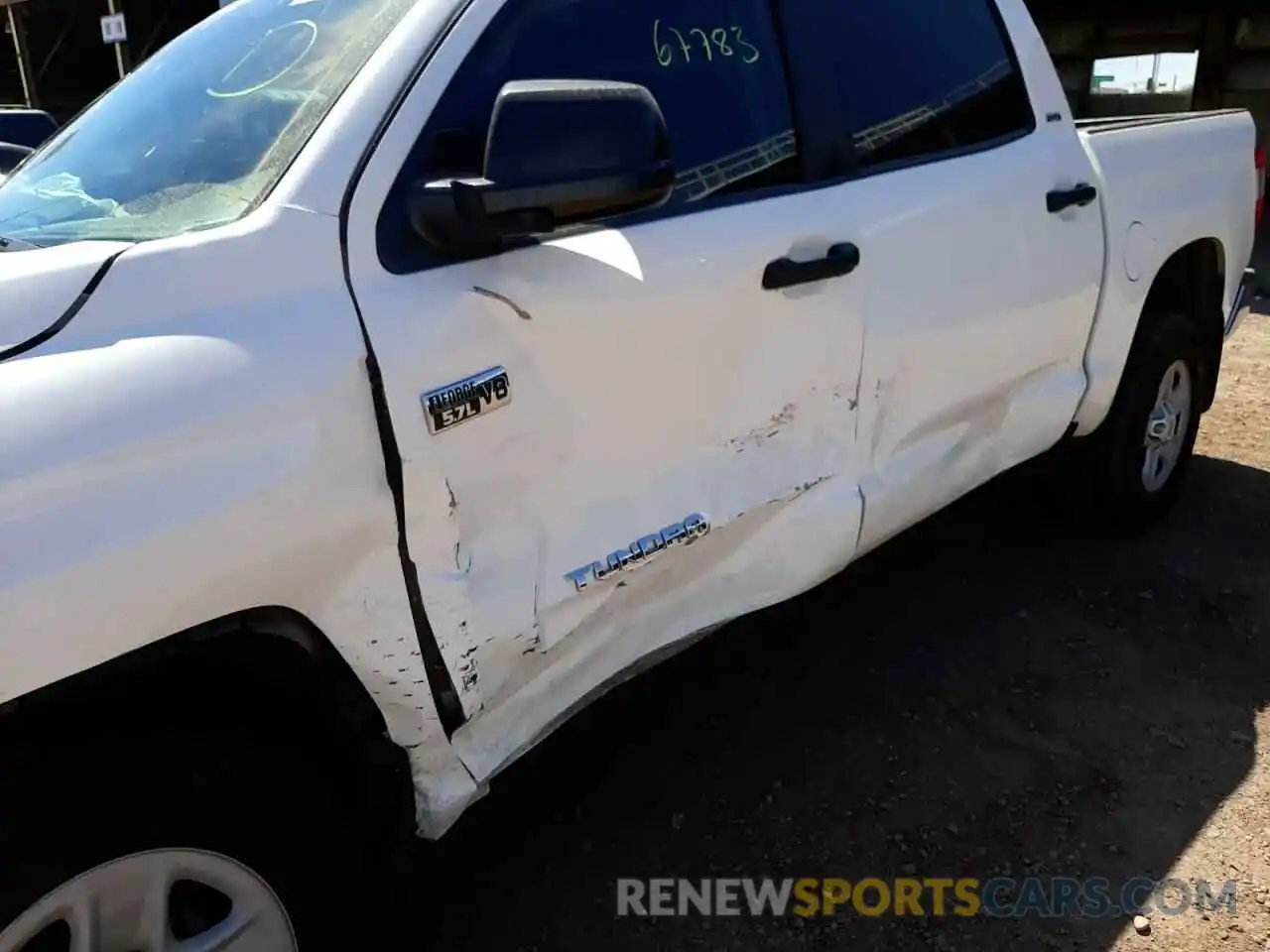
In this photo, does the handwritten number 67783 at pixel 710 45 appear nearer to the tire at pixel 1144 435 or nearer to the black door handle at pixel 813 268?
the black door handle at pixel 813 268

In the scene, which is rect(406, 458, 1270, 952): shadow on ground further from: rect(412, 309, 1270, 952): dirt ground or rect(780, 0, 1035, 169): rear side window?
rect(780, 0, 1035, 169): rear side window

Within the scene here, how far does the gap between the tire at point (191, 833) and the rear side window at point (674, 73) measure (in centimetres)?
99

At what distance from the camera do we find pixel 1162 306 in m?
3.87

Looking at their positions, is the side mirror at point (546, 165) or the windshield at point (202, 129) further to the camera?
the windshield at point (202, 129)

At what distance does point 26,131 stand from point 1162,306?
14.2ft

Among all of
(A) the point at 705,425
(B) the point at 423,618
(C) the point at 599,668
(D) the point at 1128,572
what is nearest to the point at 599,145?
(A) the point at 705,425

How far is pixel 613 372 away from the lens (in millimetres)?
2006

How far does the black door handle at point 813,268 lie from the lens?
2285 millimetres

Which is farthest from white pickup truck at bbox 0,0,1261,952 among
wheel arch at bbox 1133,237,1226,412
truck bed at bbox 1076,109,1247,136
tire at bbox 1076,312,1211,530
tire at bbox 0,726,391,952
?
wheel arch at bbox 1133,237,1226,412

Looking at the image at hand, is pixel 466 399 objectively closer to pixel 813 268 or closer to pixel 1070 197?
pixel 813 268

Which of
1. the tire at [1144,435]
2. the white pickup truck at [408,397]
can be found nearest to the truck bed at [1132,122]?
the tire at [1144,435]

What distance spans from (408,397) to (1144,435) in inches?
116

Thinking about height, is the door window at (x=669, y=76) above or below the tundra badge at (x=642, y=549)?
above

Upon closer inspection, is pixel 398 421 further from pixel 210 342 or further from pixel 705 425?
pixel 705 425
